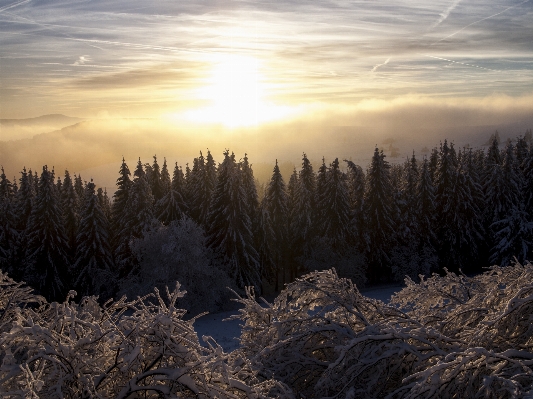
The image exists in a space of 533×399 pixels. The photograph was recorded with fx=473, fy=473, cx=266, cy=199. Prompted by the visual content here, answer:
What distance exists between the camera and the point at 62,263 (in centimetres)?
3759

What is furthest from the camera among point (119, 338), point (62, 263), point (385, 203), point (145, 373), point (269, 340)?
point (385, 203)

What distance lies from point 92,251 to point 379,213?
80.5ft

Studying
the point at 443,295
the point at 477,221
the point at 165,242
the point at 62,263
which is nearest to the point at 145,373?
the point at 443,295

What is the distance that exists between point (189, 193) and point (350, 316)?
37743 mm

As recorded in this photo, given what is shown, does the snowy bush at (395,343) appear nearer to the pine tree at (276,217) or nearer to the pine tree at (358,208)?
the pine tree at (358,208)

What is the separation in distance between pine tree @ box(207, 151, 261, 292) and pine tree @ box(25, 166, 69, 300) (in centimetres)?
1185

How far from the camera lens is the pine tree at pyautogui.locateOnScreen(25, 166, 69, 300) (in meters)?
36.2

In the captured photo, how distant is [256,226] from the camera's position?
139 feet

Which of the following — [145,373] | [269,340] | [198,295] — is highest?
[145,373]

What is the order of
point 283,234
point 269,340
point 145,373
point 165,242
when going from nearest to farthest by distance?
point 145,373
point 269,340
point 165,242
point 283,234

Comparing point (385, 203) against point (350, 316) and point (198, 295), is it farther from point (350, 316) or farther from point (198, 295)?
point (350, 316)

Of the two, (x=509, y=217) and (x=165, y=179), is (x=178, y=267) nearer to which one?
(x=165, y=179)

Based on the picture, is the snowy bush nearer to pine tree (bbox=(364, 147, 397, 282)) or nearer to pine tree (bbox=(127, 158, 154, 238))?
pine tree (bbox=(127, 158, 154, 238))

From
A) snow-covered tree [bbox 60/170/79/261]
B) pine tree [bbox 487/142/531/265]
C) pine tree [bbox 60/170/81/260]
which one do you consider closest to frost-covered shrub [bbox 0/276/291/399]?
snow-covered tree [bbox 60/170/79/261]
